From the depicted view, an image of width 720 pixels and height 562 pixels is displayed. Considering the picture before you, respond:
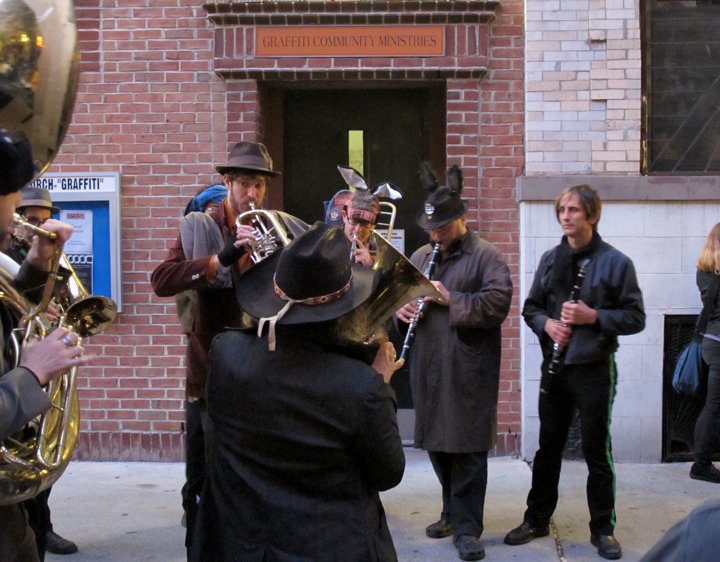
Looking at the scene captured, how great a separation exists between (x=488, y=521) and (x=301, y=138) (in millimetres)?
3484

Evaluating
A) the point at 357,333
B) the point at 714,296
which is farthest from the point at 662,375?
the point at 357,333

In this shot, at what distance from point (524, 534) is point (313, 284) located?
318cm

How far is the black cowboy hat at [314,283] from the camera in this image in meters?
2.76

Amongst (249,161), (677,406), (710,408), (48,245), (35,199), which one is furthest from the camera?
(677,406)

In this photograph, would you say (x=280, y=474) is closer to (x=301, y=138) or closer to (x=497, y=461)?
(x=497, y=461)

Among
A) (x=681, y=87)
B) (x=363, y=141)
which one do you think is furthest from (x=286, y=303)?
(x=681, y=87)

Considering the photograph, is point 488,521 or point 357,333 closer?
point 357,333

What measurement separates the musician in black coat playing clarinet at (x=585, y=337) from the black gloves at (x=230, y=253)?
1.78m

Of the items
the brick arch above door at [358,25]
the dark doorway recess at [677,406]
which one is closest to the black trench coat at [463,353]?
the brick arch above door at [358,25]

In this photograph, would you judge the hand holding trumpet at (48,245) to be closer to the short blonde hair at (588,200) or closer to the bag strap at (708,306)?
the short blonde hair at (588,200)

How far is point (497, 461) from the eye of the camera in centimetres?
720

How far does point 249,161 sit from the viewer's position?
4711 millimetres

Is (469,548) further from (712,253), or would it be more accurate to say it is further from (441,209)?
(712,253)

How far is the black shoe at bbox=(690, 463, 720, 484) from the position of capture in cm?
679
